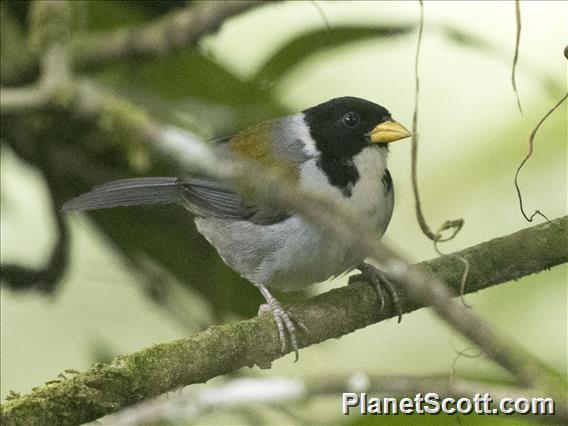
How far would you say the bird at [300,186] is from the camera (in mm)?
2535

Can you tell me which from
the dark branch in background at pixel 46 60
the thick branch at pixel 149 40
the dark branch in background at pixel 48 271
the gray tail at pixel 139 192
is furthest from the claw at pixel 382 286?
the dark branch in background at pixel 48 271

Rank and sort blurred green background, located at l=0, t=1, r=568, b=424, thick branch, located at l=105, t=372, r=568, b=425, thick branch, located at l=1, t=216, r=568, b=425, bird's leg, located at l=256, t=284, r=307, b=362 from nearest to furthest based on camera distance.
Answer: thick branch, located at l=105, t=372, r=568, b=425 → thick branch, located at l=1, t=216, r=568, b=425 → bird's leg, located at l=256, t=284, r=307, b=362 → blurred green background, located at l=0, t=1, r=568, b=424

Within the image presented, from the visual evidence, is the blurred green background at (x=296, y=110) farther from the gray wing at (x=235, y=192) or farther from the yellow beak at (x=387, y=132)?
the yellow beak at (x=387, y=132)

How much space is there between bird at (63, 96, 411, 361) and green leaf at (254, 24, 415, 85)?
1.44ft

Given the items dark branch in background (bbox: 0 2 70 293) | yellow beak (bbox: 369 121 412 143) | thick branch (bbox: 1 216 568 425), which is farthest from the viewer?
yellow beak (bbox: 369 121 412 143)

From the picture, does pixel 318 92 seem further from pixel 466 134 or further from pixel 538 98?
pixel 538 98

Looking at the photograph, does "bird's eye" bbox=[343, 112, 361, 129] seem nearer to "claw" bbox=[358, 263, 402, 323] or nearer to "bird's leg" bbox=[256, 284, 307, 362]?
"claw" bbox=[358, 263, 402, 323]

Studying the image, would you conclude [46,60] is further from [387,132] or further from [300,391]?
[300,391]

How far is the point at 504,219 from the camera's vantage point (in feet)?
12.7

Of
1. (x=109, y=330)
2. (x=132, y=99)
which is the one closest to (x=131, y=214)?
(x=132, y=99)

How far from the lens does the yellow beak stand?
266 centimetres

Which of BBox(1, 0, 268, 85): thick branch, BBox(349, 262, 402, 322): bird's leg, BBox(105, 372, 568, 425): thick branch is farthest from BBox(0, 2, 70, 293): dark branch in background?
BBox(105, 372, 568, 425): thick branch

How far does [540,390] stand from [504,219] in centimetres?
276

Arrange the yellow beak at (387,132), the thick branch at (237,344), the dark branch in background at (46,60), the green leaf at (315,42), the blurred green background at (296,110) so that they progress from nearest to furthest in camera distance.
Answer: the thick branch at (237,344)
the dark branch in background at (46,60)
the yellow beak at (387,132)
the green leaf at (315,42)
the blurred green background at (296,110)
